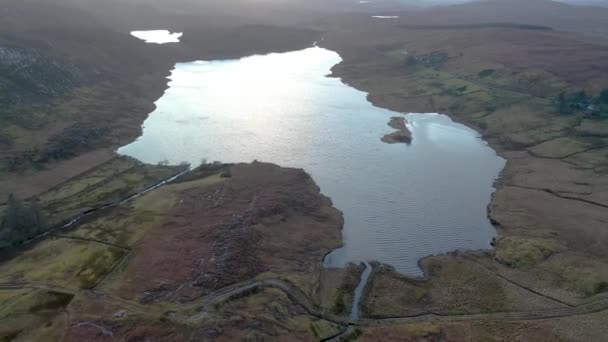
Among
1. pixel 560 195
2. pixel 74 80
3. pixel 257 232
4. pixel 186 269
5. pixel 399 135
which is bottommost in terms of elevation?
pixel 186 269

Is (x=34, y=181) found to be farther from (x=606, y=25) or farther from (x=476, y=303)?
(x=606, y=25)

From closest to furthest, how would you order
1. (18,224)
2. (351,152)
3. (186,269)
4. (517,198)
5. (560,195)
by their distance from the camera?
(186,269)
(18,224)
(517,198)
(560,195)
(351,152)

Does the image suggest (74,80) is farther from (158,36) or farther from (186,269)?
(158,36)

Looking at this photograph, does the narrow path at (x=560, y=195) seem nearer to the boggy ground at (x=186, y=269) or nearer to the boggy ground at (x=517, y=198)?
the boggy ground at (x=517, y=198)

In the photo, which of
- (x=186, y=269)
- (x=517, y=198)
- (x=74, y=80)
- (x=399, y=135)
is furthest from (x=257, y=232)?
(x=74, y=80)

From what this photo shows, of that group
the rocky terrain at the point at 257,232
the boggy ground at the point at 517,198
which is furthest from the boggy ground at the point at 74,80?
the boggy ground at the point at 517,198

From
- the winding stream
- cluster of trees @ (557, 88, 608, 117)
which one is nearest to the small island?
the winding stream

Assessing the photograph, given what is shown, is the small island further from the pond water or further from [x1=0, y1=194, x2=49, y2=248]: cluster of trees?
[x1=0, y1=194, x2=49, y2=248]: cluster of trees

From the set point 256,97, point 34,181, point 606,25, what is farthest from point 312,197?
point 606,25

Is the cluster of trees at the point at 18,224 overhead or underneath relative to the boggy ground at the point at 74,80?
underneath
